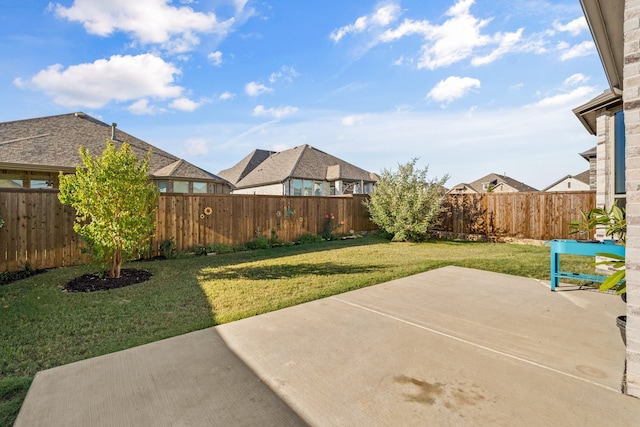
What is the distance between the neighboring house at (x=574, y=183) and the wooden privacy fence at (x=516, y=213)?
30.7 metres

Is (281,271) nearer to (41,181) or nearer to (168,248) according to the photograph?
(168,248)

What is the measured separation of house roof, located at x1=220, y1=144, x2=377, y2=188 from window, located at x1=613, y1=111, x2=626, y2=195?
1776 centimetres

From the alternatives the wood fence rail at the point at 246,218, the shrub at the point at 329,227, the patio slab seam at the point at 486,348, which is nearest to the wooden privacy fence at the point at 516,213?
the wood fence rail at the point at 246,218

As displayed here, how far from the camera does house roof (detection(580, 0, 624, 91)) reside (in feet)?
9.03

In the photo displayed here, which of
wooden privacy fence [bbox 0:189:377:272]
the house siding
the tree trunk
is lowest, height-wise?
the tree trunk

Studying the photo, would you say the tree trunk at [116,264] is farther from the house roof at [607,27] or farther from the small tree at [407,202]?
the small tree at [407,202]

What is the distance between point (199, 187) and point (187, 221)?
25.2 ft

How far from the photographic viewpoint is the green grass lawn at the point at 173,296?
2.85 metres

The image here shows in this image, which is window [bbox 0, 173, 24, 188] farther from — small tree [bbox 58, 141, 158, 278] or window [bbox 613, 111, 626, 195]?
window [bbox 613, 111, 626, 195]

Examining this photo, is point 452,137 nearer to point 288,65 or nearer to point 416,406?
point 288,65

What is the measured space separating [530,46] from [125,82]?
51.4ft

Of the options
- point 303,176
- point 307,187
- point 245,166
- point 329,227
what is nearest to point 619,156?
point 329,227

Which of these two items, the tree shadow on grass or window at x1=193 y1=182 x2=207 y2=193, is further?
window at x1=193 y1=182 x2=207 y2=193

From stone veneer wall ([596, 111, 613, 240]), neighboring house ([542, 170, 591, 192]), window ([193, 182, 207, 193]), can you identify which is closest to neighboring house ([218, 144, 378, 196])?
window ([193, 182, 207, 193])
